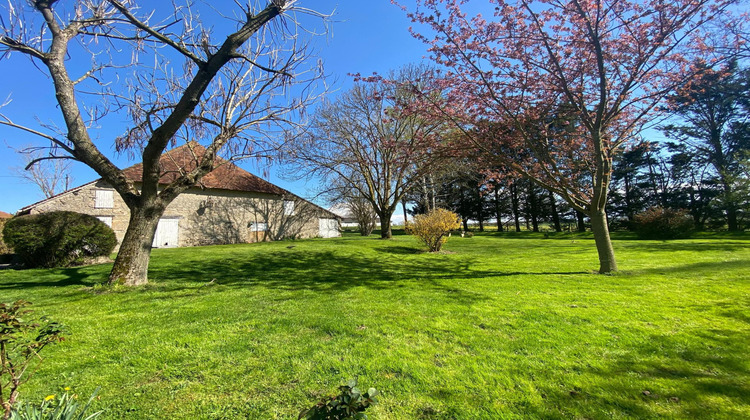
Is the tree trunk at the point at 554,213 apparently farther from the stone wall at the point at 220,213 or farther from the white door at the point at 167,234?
the white door at the point at 167,234

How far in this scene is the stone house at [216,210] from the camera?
15.4 metres

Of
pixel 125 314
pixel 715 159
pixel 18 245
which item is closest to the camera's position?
pixel 125 314

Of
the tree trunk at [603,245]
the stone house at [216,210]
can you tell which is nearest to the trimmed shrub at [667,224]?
the tree trunk at [603,245]

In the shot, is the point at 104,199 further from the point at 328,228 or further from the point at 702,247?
the point at 702,247

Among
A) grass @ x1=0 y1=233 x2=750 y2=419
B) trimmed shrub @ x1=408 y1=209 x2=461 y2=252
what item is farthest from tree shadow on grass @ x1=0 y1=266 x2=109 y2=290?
trimmed shrub @ x1=408 y1=209 x2=461 y2=252

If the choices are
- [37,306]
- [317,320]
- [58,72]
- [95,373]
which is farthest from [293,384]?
[58,72]

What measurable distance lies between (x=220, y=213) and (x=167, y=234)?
3295 mm

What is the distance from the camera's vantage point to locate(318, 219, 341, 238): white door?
995 inches

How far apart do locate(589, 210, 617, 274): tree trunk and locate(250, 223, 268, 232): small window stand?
20.3 meters

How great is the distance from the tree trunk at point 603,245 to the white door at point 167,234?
20.7 m

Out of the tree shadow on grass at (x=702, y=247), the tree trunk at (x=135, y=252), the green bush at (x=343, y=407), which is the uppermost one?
the tree trunk at (x=135, y=252)

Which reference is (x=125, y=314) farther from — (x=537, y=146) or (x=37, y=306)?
(x=537, y=146)

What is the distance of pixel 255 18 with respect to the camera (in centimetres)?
554

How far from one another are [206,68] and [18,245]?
9.38m
